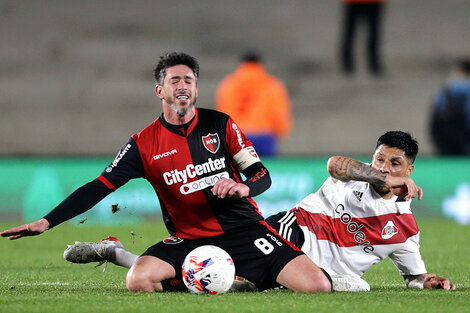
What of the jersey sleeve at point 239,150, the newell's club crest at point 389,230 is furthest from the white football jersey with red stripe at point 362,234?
the jersey sleeve at point 239,150

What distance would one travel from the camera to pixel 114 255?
650 centimetres

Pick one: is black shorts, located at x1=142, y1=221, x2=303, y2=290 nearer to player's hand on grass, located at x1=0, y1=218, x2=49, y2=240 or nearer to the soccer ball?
the soccer ball

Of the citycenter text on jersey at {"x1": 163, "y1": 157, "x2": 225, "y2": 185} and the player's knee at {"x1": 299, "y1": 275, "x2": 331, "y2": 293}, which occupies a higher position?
the citycenter text on jersey at {"x1": 163, "y1": 157, "x2": 225, "y2": 185}

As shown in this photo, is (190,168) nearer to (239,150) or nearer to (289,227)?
(239,150)

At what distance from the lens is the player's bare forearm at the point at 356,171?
19.1ft

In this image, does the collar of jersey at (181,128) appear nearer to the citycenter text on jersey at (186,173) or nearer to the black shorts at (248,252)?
the citycenter text on jersey at (186,173)

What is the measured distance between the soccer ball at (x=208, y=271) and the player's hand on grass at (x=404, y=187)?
116cm

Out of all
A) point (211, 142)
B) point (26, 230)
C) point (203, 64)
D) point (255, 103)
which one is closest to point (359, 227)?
point (211, 142)

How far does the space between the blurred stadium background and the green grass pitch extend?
9.05m

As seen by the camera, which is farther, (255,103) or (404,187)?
(255,103)

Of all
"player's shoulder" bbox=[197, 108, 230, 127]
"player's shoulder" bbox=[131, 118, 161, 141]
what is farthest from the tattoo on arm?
"player's shoulder" bbox=[131, 118, 161, 141]

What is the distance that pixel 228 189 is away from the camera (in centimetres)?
545

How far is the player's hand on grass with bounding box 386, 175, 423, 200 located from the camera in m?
5.53

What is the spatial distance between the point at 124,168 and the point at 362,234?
5.72 ft
